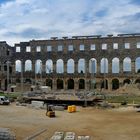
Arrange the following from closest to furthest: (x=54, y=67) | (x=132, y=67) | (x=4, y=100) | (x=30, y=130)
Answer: (x=30, y=130) → (x=4, y=100) → (x=132, y=67) → (x=54, y=67)

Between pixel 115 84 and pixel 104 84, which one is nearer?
pixel 104 84

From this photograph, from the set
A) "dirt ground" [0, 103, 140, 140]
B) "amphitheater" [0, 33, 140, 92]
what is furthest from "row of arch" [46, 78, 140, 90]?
"dirt ground" [0, 103, 140, 140]

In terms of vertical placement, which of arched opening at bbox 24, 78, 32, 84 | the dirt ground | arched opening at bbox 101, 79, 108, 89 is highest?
arched opening at bbox 24, 78, 32, 84

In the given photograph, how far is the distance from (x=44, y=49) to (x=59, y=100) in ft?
132

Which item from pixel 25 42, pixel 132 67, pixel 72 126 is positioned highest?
pixel 25 42

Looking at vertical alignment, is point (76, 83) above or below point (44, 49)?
below

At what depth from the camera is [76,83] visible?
3686 inches

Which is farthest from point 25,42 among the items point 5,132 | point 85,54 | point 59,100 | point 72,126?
point 5,132

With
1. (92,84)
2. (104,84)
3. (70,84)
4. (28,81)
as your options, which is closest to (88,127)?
(104,84)

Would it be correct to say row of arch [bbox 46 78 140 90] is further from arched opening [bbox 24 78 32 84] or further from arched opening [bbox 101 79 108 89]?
arched opening [bbox 24 78 32 84]

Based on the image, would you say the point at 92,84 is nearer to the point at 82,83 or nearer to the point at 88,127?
the point at 82,83

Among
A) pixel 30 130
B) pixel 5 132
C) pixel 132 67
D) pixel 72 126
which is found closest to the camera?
pixel 5 132

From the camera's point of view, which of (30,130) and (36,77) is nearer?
(30,130)

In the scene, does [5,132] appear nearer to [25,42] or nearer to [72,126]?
[72,126]
